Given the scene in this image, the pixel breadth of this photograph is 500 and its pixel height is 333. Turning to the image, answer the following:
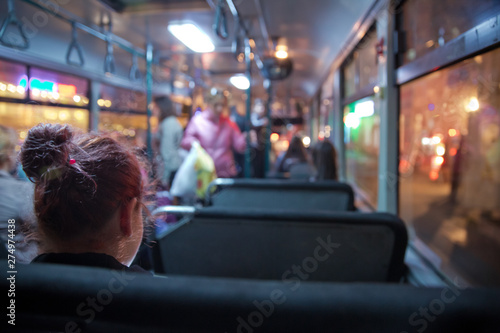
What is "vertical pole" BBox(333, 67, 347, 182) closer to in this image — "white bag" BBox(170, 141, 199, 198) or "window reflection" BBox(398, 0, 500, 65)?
"window reflection" BBox(398, 0, 500, 65)

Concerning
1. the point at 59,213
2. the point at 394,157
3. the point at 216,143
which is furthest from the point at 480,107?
the point at 59,213

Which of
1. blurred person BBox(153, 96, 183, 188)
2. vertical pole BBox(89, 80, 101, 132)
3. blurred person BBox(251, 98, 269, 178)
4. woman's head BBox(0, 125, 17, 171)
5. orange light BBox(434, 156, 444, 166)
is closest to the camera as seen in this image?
woman's head BBox(0, 125, 17, 171)

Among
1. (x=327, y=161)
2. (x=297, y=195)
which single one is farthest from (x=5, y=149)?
(x=327, y=161)

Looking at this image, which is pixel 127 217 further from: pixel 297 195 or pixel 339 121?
pixel 339 121

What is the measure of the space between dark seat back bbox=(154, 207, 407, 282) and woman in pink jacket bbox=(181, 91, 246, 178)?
2.08 metres

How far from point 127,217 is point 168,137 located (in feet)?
11.4

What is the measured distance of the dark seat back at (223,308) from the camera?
0.58 metres

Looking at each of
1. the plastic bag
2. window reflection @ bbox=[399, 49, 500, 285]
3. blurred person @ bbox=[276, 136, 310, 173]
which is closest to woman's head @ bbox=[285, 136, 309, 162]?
blurred person @ bbox=[276, 136, 310, 173]

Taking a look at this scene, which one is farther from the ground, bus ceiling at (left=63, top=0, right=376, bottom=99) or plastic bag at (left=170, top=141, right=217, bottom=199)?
bus ceiling at (left=63, top=0, right=376, bottom=99)

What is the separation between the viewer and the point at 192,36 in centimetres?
452

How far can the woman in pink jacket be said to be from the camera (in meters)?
4.05

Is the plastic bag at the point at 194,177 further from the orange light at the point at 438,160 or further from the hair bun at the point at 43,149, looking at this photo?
the orange light at the point at 438,160

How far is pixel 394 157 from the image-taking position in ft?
9.50

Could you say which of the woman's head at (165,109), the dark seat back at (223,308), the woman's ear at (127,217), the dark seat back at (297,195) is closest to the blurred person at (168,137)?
the woman's head at (165,109)
